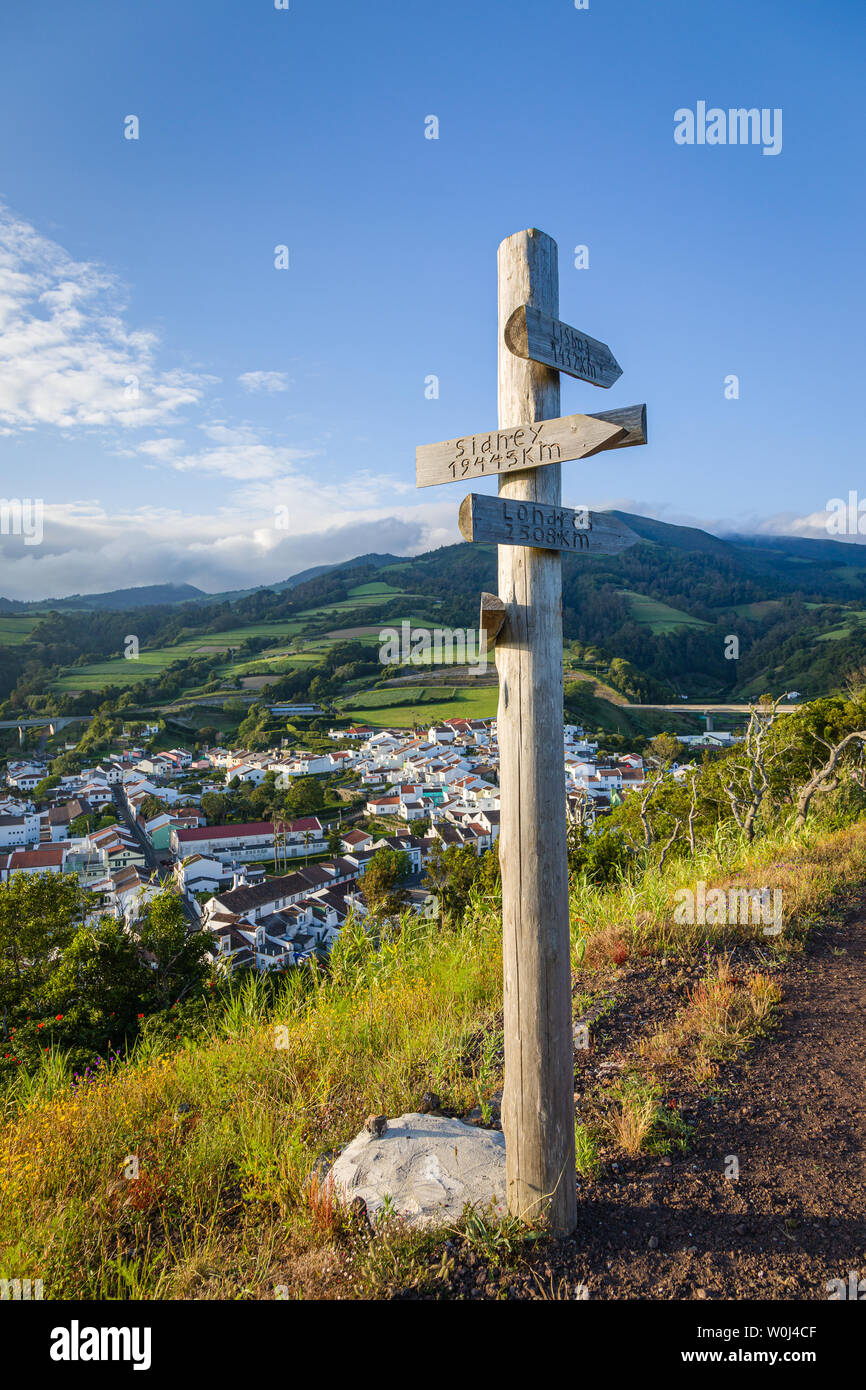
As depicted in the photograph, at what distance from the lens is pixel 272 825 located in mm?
42531

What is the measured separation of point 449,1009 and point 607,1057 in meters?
0.88

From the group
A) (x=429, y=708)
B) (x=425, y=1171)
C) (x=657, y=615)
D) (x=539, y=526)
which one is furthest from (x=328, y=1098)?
(x=657, y=615)

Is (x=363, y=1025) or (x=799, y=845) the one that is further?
(x=799, y=845)

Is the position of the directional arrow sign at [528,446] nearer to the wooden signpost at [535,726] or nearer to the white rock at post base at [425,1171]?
the wooden signpost at [535,726]

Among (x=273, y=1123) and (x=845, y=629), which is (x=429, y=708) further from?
(x=273, y=1123)

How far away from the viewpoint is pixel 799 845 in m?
6.77

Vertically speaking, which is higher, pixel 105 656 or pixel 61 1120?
pixel 105 656

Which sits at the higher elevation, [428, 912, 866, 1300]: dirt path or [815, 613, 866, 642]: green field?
[815, 613, 866, 642]: green field

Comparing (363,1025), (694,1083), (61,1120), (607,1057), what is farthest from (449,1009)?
(61,1120)

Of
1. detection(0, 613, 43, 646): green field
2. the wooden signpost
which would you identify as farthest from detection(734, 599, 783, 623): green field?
detection(0, 613, 43, 646): green field

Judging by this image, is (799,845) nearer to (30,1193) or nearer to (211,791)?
(30,1193)

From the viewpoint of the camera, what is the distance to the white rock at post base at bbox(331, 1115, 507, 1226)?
2.40m

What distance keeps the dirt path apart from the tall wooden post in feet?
0.68

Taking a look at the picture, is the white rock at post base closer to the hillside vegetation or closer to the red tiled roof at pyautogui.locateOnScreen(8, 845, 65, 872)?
the hillside vegetation
